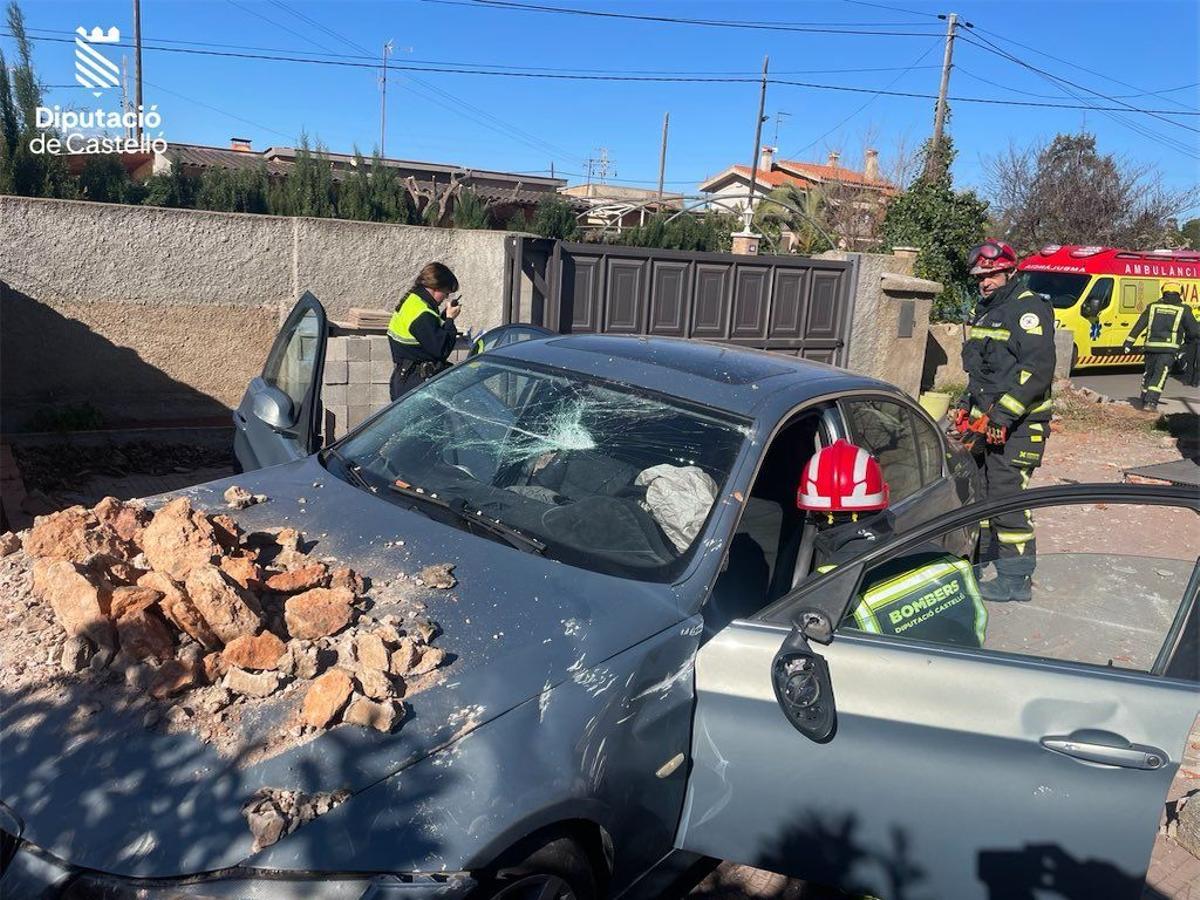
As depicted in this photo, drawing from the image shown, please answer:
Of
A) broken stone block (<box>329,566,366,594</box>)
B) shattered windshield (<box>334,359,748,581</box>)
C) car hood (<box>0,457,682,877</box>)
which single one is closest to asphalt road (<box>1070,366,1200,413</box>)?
shattered windshield (<box>334,359,748,581</box>)

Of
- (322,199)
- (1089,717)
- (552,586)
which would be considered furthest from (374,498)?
(322,199)

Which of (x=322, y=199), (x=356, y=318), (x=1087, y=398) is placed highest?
(x=322, y=199)

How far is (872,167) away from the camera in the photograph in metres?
33.5

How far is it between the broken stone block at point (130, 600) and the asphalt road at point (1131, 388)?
14976mm

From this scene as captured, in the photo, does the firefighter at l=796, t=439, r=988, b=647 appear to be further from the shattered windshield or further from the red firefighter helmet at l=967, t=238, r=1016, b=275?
the red firefighter helmet at l=967, t=238, r=1016, b=275

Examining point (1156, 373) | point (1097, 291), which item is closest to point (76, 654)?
point (1156, 373)

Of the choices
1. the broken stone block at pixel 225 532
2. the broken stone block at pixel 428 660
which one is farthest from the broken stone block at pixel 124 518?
the broken stone block at pixel 428 660

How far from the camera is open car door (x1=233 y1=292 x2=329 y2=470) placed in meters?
3.77

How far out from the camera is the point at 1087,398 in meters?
14.3

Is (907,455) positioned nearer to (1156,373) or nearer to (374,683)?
(374,683)

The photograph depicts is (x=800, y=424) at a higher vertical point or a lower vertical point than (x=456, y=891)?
higher

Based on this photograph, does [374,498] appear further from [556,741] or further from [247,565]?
[556,741]

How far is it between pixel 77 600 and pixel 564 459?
1.51 meters

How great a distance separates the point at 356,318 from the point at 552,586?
576 cm
